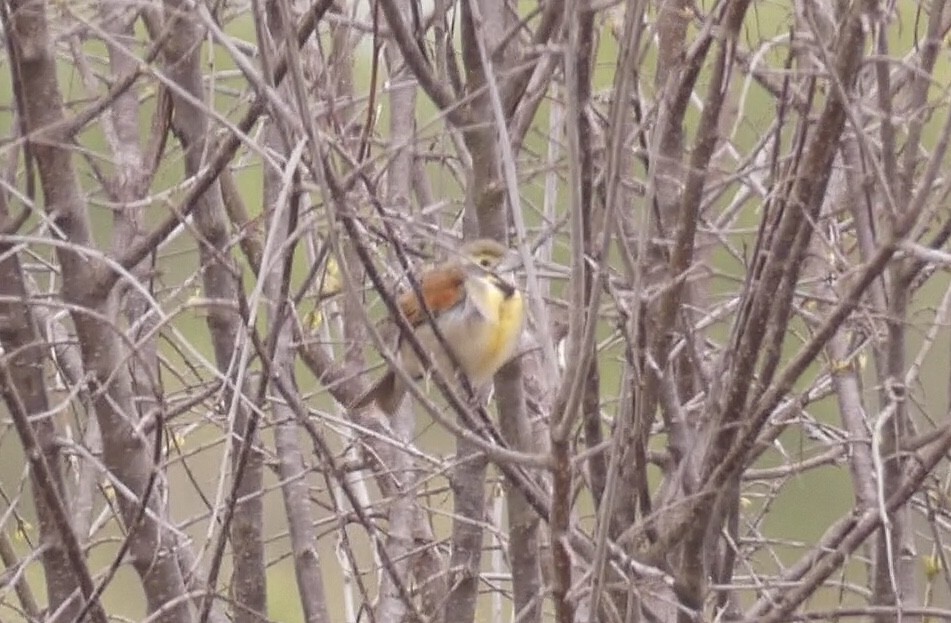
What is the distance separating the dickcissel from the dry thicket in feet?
0.39

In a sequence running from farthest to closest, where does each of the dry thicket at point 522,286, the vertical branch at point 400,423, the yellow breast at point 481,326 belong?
1. the yellow breast at point 481,326
2. the vertical branch at point 400,423
3. the dry thicket at point 522,286

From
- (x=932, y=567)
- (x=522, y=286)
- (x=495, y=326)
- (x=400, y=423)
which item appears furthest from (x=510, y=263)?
(x=400, y=423)

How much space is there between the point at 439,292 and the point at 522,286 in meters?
0.32

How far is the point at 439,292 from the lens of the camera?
15.1 feet

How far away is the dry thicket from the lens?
2.52 metres

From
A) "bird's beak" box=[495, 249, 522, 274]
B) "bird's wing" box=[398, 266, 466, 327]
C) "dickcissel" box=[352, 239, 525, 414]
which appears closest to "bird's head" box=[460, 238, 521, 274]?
"bird's beak" box=[495, 249, 522, 274]

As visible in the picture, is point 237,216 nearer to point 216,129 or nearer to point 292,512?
point 216,129

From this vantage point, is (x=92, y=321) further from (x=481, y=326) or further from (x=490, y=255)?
(x=481, y=326)

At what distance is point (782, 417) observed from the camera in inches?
141

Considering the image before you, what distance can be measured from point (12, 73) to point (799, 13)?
161 cm

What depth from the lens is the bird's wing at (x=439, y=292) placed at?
4555 millimetres

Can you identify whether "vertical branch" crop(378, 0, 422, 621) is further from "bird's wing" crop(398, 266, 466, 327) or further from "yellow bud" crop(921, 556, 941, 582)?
"yellow bud" crop(921, 556, 941, 582)

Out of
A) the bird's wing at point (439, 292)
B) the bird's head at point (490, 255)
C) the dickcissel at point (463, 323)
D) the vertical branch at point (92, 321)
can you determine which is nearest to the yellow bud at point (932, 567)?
the dickcissel at point (463, 323)

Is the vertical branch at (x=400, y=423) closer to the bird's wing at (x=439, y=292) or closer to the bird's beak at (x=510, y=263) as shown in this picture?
the bird's wing at (x=439, y=292)
